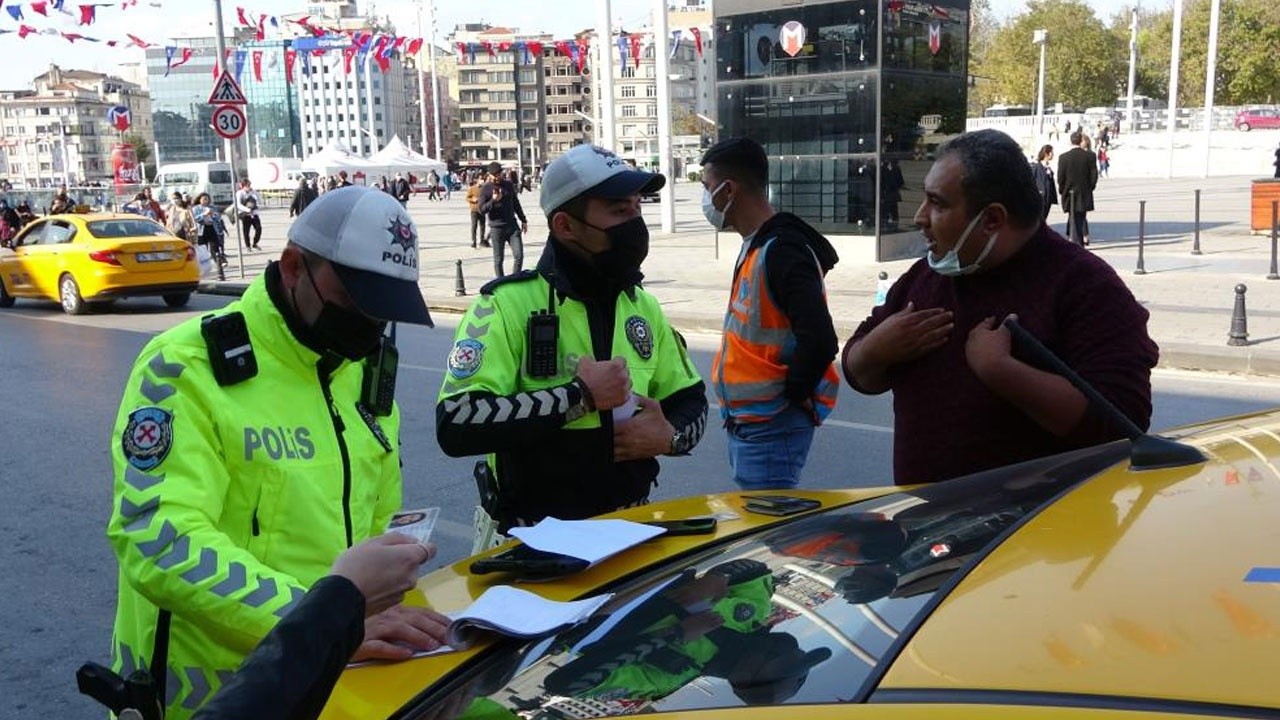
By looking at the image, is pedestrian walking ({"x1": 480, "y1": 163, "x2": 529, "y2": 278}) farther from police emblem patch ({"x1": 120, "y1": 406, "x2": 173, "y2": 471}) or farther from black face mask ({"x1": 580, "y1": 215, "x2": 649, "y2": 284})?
police emblem patch ({"x1": 120, "y1": 406, "x2": 173, "y2": 471})

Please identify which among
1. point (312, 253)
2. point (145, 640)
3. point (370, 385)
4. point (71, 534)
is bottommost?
point (71, 534)

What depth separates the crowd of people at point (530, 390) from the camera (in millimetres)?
1892

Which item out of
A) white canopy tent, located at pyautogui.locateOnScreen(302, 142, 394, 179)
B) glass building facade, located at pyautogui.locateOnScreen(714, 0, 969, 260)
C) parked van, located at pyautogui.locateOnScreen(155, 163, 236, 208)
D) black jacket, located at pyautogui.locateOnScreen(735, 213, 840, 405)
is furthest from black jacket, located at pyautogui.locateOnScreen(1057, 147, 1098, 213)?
parked van, located at pyautogui.locateOnScreen(155, 163, 236, 208)

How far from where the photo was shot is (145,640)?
79.9 inches

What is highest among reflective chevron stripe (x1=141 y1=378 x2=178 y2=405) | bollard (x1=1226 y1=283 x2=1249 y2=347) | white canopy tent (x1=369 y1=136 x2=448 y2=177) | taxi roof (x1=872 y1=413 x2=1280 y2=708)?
white canopy tent (x1=369 y1=136 x2=448 y2=177)

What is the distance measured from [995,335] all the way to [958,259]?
0.25 metres

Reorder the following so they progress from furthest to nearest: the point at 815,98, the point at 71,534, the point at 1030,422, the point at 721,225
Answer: the point at 815,98, the point at 71,534, the point at 721,225, the point at 1030,422

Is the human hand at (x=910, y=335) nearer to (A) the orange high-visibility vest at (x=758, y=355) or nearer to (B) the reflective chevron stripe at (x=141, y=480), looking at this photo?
(A) the orange high-visibility vest at (x=758, y=355)

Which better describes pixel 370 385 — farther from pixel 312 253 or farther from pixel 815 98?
pixel 815 98

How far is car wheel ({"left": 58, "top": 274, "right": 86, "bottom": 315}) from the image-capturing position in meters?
15.9

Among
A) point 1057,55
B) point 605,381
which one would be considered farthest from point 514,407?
point 1057,55

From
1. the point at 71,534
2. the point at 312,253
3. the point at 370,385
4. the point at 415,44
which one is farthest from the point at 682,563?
the point at 415,44

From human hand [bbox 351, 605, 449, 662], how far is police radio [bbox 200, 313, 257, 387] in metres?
0.50

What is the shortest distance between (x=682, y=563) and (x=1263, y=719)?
46.6 inches
